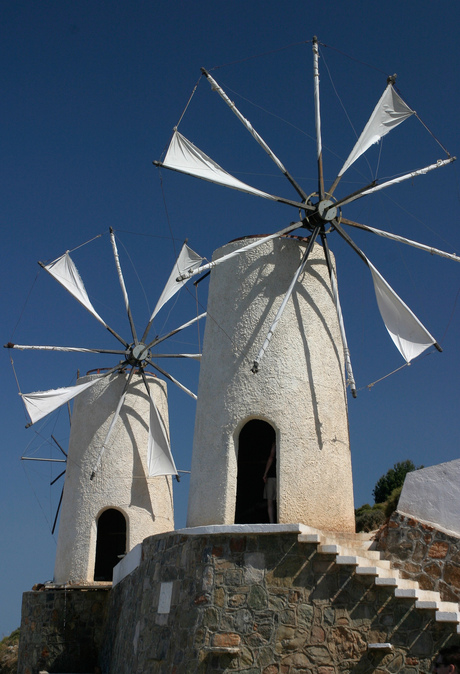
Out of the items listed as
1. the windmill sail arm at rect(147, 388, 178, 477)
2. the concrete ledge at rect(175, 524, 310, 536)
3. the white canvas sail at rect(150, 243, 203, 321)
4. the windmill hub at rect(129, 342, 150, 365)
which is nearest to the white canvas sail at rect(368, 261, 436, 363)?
the concrete ledge at rect(175, 524, 310, 536)

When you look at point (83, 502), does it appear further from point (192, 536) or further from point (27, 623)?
point (192, 536)

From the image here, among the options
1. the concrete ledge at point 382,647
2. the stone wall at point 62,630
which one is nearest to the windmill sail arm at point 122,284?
the stone wall at point 62,630

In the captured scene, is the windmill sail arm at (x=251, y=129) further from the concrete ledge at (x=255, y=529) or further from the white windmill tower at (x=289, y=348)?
the concrete ledge at (x=255, y=529)

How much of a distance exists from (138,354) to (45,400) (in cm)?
227

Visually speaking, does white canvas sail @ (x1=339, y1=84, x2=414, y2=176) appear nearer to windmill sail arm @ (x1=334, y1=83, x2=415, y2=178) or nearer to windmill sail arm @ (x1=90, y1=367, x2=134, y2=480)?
windmill sail arm @ (x1=334, y1=83, x2=415, y2=178)

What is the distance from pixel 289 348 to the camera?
1022cm

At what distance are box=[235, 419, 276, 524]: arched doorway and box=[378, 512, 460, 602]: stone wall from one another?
8.91ft

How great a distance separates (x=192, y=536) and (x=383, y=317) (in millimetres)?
4251

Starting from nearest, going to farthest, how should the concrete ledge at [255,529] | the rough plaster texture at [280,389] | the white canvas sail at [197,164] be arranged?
the concrete ledge at [255,529], the rough plaster texture at [280,389], the white canvas sail at [197,164]

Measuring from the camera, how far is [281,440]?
9.73 m

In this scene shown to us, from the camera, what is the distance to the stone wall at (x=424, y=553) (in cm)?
884

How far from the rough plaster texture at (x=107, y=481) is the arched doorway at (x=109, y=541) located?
1.63m

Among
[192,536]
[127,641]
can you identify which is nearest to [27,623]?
[127,641]

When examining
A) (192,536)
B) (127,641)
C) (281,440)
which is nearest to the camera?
(192,536)
